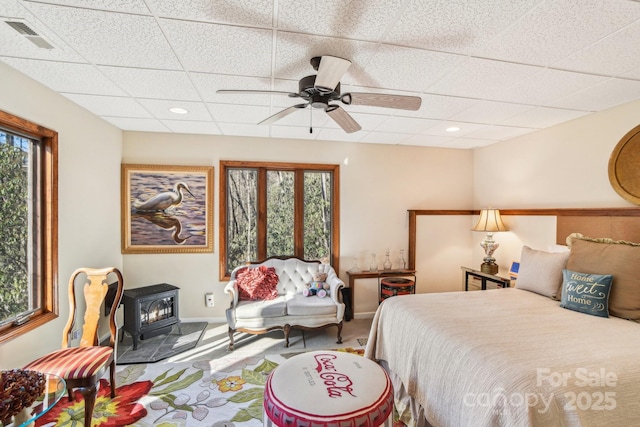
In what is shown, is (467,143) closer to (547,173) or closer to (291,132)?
(547,173)

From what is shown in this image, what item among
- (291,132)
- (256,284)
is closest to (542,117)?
(291,132)

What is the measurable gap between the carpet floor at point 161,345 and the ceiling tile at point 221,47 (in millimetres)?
2788

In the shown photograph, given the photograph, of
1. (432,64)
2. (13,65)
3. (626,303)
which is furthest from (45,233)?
(626,303)

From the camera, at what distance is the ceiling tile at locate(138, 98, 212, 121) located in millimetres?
2725

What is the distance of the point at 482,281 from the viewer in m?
3.71

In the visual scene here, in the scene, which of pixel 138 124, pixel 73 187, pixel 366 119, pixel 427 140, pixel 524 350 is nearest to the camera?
pixel 524 350

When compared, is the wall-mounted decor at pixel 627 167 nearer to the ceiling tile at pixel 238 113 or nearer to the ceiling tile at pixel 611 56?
the ceiling tile at pixel 611 56

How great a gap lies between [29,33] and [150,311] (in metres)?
2.72

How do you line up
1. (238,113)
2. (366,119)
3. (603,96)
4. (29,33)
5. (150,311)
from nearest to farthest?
(29,33)
(603,96)
(238,113)
(366,119)
(150,311)

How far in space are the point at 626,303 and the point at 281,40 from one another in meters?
3.00

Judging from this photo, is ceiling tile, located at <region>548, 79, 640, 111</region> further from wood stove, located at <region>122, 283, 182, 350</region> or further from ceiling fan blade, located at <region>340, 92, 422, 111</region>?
wood stove, located at <region>122, 283, 182, 350</region>

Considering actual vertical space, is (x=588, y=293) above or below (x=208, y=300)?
above

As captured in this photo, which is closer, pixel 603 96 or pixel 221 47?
pixel 221 47

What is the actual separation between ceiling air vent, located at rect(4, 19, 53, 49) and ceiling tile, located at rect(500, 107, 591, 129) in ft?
12.8
